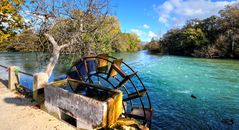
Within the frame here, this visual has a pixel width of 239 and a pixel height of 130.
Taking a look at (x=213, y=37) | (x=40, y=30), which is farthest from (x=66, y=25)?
(x=213, y=37)

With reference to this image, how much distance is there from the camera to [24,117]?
17.8 ft

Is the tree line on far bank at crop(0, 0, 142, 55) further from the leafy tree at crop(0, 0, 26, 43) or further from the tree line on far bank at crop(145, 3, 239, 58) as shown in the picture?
the tree line on far bank at crop(145, 3, 239, 58)

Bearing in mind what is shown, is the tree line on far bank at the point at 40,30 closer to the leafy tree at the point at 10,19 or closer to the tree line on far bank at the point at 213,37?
the leafy tree at the point at 10,19

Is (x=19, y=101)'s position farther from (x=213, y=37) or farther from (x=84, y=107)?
(x=213, y=37)

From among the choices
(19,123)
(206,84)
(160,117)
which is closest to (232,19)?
(206,84)

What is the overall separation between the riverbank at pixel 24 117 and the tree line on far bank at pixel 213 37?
144ft

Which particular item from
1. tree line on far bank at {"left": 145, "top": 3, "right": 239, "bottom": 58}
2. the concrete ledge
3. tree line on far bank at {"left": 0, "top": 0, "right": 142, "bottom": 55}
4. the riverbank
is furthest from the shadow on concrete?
tree line on far bank at {"left": 145, "top": 3, "right": 239, "bottom": 58}

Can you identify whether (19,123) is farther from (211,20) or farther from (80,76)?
(211,20)

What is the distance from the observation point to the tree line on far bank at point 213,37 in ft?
138

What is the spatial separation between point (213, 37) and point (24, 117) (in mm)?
50493

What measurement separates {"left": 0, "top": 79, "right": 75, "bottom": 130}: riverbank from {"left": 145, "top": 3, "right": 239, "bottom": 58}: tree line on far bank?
43.9 metres

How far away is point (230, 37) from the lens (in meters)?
42.5

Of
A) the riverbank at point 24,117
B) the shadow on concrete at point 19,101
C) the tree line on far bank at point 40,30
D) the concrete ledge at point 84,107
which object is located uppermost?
the tree line on far bank at point 40,30

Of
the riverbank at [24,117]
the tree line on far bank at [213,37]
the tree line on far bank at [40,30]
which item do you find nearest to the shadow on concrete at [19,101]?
the riverbank at [24,117]
